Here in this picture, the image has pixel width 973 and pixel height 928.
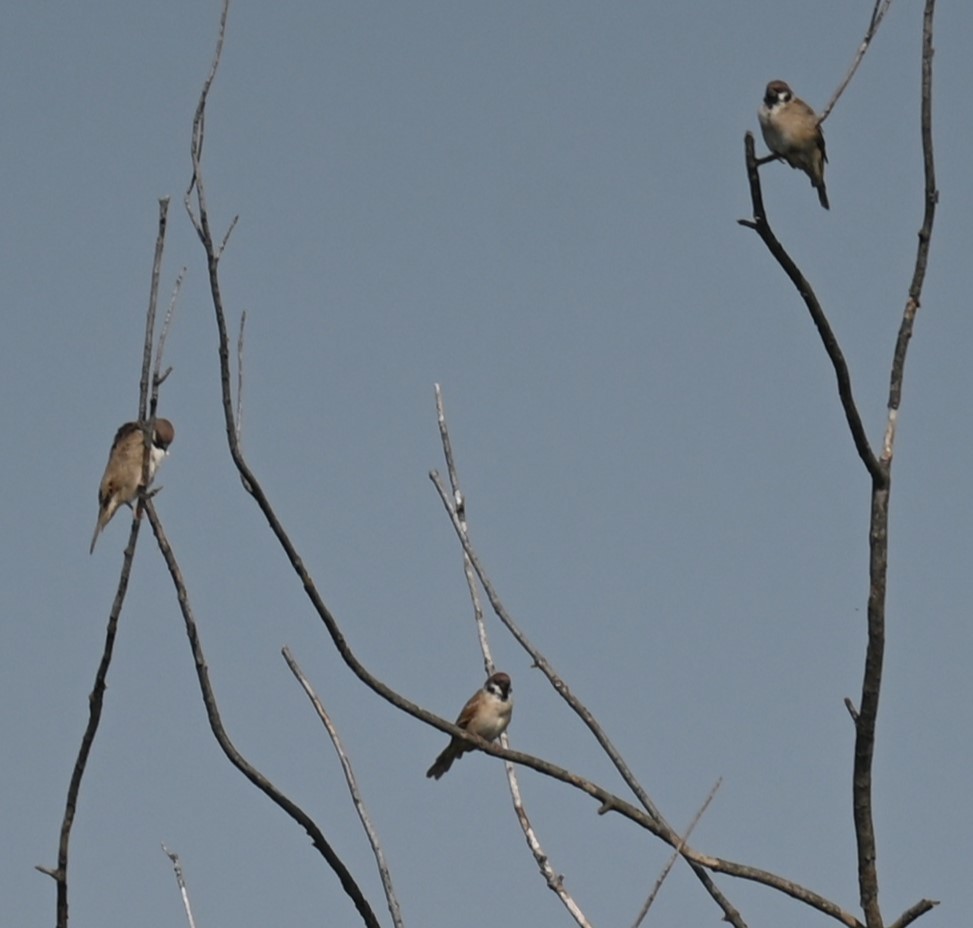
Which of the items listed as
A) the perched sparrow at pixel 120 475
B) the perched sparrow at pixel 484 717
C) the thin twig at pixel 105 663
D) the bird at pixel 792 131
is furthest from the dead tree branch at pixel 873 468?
the perched sparrow at pixel 484 717

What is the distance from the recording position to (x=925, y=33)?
11.9ft

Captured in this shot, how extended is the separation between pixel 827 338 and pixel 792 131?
277 inches

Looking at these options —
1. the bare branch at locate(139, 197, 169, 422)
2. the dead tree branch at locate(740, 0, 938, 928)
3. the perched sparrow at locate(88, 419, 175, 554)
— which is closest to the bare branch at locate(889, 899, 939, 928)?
the dead tree branch at locate(740, 0, 938, 928)

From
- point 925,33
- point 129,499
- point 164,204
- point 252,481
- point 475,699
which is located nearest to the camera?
point 252,481

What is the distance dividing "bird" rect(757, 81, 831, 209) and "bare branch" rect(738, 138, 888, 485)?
Result: 6.69 metres

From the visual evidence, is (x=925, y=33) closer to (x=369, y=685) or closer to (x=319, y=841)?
(x=369, y=685)

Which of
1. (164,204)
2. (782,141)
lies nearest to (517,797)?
(164,204)

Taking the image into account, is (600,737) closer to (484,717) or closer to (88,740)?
(88,740)

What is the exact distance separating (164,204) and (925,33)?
178 centimetres

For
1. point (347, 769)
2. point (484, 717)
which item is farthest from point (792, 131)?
point (347, 769)

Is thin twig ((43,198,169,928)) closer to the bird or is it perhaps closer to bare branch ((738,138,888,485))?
bare branch ((738,138,888,485))

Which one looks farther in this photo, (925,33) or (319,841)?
(925,33)

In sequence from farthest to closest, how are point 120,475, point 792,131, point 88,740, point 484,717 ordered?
point 484,717
point 792,131
point 120,475
point 88,740

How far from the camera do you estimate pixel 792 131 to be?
1024 centimetres
